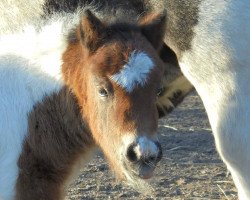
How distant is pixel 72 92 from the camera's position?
5680 mm

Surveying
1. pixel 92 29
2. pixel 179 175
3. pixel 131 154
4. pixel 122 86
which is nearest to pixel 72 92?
pixel 92 29

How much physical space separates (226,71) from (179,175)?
2.09 metres

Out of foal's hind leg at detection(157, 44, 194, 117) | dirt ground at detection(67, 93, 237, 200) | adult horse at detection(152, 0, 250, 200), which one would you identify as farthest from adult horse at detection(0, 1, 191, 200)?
dirt ground at detection(67, 93, 237, 200)

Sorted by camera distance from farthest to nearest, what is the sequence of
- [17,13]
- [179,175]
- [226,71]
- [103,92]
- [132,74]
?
[179,175], [17,13], [226,71], [103,92], [132,74]

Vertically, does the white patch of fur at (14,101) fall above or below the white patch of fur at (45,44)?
below

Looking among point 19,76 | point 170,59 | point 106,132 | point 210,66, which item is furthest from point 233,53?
point 19,76

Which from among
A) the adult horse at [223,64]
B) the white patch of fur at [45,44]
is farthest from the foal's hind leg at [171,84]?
the white patch of fur at [45,44]

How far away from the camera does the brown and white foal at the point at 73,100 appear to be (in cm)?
521

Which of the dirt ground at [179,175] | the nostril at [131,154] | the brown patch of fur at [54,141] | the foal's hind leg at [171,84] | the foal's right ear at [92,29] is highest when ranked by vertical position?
the foal's right ear at [92,29]

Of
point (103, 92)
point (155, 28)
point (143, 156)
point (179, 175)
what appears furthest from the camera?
point (179, 175)

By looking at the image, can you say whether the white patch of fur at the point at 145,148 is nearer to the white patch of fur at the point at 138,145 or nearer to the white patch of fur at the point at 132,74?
the white patch of fur at the point at 138,145

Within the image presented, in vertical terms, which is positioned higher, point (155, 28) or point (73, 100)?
point (155, 28)

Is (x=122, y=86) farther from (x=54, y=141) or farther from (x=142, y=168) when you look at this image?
(x=54, y=141)

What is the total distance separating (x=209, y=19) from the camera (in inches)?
224
